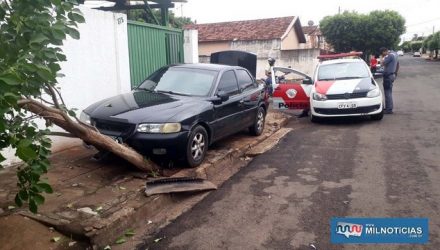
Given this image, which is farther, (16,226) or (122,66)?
(122,66)

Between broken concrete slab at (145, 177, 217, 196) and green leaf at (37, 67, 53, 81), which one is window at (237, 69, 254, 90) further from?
green leaf at (37, 67, 53, 81)

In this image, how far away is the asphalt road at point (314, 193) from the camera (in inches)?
156

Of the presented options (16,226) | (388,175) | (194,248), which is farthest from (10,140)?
(388,175)

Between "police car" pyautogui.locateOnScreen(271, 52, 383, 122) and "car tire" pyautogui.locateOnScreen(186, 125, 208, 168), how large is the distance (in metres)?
4.52

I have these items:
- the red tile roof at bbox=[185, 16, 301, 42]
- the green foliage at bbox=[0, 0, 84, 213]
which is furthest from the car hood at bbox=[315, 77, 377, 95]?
the red tile roof at bbox=[185, 16, 301, 42]

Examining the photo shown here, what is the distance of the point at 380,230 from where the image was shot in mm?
3918

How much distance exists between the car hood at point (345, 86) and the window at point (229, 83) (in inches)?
123

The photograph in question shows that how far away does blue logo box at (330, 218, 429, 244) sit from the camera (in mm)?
3770

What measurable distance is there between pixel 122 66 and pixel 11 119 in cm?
496

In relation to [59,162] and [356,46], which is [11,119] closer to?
[59,162]

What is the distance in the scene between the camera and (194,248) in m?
3.78

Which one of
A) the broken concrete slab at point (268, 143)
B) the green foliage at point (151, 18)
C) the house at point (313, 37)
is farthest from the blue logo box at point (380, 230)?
the house at point (313, 37)

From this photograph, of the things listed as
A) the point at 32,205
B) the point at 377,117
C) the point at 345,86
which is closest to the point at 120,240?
the point at 32,205

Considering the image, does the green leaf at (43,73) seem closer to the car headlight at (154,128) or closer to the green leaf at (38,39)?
the green leaf at (38,39)
